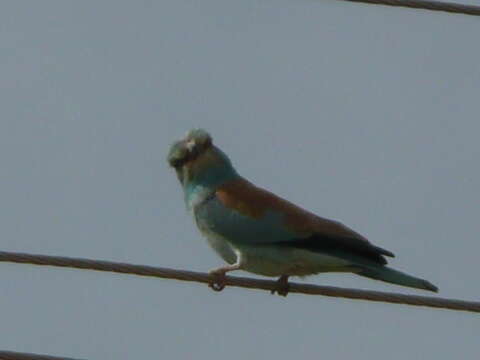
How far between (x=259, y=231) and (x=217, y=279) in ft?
2.49

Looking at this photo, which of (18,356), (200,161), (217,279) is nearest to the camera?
(18,356)

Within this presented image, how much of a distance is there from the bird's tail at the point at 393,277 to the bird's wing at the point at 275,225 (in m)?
0.04

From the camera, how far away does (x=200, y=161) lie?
9.97 metres

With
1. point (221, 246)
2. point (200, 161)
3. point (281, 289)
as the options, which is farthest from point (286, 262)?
point (200, 161)

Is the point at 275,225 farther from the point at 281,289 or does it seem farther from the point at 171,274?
the point at 171,274

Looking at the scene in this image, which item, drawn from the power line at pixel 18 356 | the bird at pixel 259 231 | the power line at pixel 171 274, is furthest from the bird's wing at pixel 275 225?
the power line at pixel 18 356

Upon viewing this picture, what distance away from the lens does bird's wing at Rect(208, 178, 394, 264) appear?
29.3ft

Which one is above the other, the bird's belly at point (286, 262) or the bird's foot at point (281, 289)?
the bird's belly at point (286, 262)

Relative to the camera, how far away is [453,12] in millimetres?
7910

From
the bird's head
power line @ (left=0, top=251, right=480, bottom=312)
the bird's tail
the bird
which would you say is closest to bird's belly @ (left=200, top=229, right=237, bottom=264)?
the bird

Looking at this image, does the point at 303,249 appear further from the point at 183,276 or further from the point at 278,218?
the point at 183,276

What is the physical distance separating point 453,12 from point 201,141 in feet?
7.66

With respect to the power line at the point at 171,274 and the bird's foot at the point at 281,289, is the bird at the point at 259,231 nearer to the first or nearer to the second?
the bird's foot at the point at 281,289

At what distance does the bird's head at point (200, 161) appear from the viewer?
9.93m
